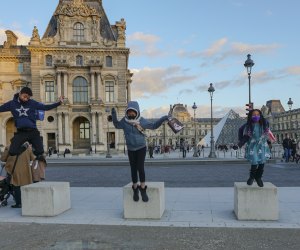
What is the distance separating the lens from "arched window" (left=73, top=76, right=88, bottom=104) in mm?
50219

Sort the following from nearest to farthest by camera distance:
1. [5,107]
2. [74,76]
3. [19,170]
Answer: [5,107] → [19,170] → [74,76]

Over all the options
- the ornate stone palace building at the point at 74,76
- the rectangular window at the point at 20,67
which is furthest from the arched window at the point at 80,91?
the rectangular window at the point at 20,67

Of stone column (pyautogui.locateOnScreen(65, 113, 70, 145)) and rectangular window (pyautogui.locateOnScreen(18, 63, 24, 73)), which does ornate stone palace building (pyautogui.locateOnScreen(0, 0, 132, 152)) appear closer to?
stone column (pyautogui.locateOnScreen(65, 113, 70, 145))

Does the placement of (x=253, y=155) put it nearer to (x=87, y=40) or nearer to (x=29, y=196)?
(x=29, y=196)

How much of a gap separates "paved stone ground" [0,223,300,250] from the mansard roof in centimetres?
4805

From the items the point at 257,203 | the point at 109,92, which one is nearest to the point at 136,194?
the point at 257,203

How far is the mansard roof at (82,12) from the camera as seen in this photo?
49.9 meters

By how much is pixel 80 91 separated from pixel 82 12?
11.1m

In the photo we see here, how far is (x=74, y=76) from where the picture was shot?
49.8 m

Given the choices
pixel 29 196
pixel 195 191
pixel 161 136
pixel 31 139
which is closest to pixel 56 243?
pixel 29 196

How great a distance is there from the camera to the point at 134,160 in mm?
6598

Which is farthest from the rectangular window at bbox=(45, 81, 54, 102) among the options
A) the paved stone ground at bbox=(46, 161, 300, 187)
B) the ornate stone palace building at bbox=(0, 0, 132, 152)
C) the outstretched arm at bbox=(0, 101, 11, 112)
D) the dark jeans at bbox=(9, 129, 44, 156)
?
the dark jeans at bbox=(9, 129, 44, 156)

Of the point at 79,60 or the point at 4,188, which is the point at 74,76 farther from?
the point at 4,188

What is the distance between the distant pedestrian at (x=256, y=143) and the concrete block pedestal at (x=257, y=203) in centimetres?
38
